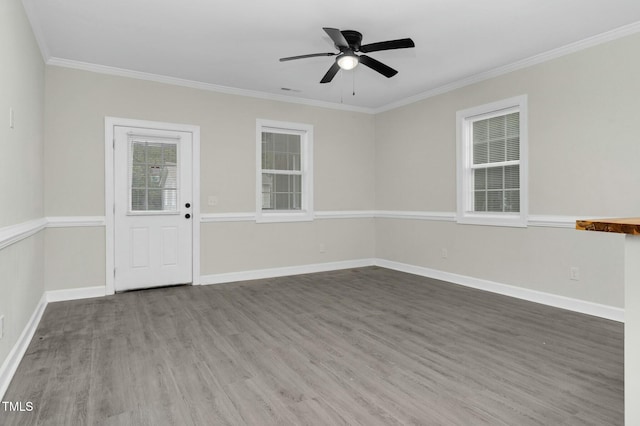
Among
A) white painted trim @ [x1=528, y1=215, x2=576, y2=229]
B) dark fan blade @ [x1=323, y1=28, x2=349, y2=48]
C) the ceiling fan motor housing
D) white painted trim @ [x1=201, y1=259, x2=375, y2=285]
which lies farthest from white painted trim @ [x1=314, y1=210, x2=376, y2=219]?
dark fan blade @ [x1=323, y1=28, x2=349, y2=48]

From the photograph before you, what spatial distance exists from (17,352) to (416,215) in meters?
4.83

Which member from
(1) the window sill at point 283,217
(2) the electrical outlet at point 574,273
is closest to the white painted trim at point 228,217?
(1) the window sill at point 283,217

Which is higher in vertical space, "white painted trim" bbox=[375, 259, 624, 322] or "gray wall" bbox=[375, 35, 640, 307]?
"gray wall" bbox=[375, 35, 640, 307]

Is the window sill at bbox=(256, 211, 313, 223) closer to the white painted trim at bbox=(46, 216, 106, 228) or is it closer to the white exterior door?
the white exterior door

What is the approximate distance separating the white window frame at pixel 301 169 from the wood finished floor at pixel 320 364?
174cm

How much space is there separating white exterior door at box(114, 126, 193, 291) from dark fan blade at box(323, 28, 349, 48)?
8.71 ft

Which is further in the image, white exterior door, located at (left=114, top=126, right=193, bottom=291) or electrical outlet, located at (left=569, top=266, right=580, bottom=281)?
white exterior door, located at (left=114, top=126, right=193, bottom=291)

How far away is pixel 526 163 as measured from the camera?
14.3 ft

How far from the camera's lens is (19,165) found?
2.88 metres

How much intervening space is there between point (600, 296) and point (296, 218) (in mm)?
3845

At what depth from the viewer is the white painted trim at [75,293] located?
4.29 m

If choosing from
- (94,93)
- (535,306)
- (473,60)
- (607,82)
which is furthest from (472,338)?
(94,93)

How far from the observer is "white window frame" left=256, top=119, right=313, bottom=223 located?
220 inches

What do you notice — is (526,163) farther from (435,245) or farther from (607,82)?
(435,245)
